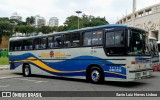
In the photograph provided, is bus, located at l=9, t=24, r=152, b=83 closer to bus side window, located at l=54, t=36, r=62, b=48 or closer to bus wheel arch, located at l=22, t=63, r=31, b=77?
bus side window, located at l=54, t=36, r=62, b=48

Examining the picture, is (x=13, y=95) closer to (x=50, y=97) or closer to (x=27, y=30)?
(x=50, y=97)

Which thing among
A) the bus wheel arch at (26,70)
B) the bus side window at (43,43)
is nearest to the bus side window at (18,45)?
the bus wheel arch at (26,70)

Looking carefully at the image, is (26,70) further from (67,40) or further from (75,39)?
(75,39)

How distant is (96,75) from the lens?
1334 cm

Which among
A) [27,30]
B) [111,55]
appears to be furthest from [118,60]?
[27,30]

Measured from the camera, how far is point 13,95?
9.79m

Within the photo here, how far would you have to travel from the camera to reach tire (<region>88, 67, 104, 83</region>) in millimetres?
13188

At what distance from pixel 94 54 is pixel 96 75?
1.05m

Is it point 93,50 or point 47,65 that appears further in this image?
point 47,65

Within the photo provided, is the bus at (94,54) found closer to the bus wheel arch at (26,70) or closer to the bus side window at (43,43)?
the bus side window at (43,43)

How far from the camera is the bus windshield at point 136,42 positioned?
39.4 feet

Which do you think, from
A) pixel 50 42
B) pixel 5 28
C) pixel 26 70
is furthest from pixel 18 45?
pixel 5 28

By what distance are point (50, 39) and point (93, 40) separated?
3.70 metres

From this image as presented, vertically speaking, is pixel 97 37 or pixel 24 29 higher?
pixel 24 29
